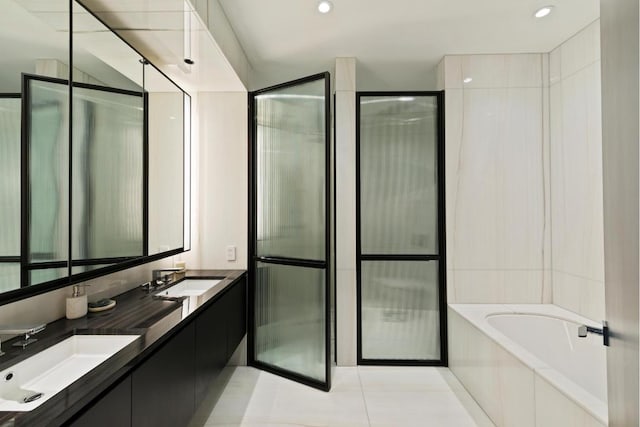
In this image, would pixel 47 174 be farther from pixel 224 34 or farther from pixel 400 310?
pixel 400 310

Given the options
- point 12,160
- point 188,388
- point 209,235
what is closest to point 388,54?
point 209,235

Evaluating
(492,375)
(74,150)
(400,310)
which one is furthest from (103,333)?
(400,310)

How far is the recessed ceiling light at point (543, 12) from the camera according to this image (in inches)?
87.4

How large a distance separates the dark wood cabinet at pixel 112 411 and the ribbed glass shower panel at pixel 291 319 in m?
1.56

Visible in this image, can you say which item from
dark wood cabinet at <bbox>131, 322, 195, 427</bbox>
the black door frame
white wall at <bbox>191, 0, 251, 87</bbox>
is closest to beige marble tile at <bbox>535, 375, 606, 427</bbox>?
the black door frame

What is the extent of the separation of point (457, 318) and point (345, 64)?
92.7 inches

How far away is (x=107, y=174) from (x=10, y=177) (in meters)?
0.62

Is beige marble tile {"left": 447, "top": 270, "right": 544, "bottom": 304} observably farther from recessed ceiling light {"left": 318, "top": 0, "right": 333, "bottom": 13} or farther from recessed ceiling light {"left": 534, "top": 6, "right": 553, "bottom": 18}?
recessed ceiling light {"left": 318, "top": 0, "right": 333, "bottom": 13}

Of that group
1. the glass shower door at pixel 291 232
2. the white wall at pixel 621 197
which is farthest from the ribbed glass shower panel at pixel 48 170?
the white wall at pixel 621 197

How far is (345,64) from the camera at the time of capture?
2.88 m

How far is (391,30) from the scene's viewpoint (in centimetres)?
246

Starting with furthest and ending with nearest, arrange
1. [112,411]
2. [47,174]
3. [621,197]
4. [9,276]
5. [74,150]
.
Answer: [74,150], [47,174], [9,276], [112,411], [621,197]

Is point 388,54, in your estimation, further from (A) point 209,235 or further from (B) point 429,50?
(A) point 209,235

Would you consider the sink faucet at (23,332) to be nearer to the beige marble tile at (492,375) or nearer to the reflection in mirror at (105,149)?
the reflection in mirror at (105,149)
